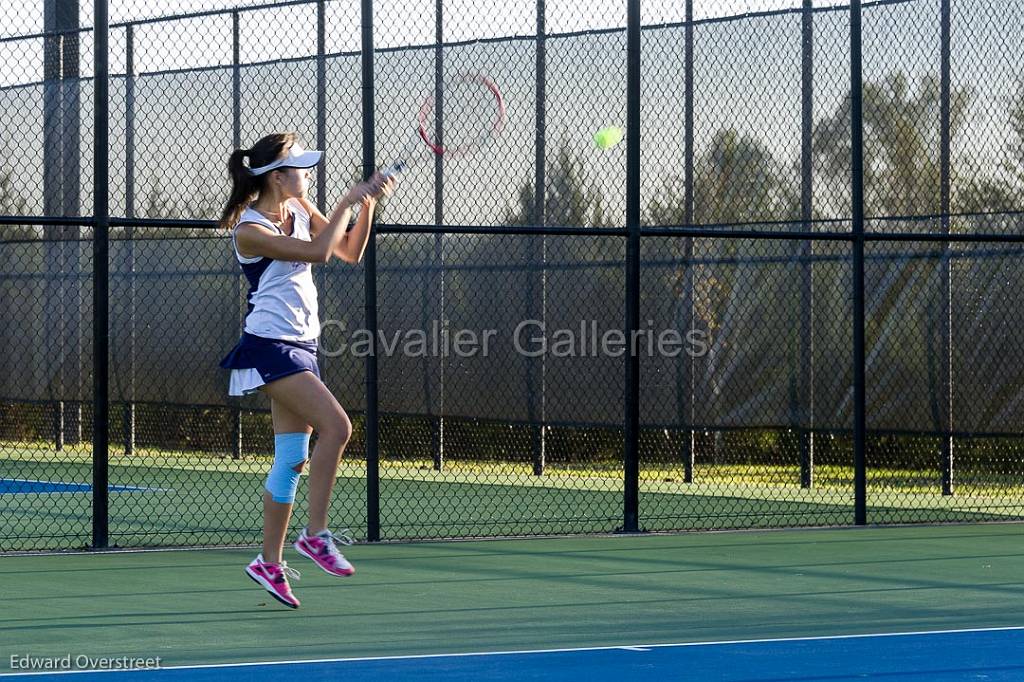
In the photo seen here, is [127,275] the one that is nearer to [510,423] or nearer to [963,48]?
[510,423]

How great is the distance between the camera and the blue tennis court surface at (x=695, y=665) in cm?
502

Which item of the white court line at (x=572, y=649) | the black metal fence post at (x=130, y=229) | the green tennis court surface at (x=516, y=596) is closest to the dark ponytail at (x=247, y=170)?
the green tennis court surface at (x=516, y=596)

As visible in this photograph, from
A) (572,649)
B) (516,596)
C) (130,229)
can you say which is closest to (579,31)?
(130,229)

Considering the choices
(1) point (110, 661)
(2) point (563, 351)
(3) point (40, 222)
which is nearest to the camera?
(1) point (110, 661)

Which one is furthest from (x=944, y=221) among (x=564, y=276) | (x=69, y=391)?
(x=69, y=391)

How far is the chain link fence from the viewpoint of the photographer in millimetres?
10953

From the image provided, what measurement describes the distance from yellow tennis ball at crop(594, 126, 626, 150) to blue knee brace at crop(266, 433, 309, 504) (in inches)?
251

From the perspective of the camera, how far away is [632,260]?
29.7 feet

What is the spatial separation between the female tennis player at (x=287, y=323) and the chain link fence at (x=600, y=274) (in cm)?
348

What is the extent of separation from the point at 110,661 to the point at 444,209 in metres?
7.77

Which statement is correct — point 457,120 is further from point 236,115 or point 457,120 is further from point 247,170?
point 247,170

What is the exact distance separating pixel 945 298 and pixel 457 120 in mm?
3191

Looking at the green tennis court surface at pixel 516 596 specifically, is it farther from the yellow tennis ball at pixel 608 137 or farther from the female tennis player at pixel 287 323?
the yellow tennis ball at pixel 608 137

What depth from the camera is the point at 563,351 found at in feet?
39.5
